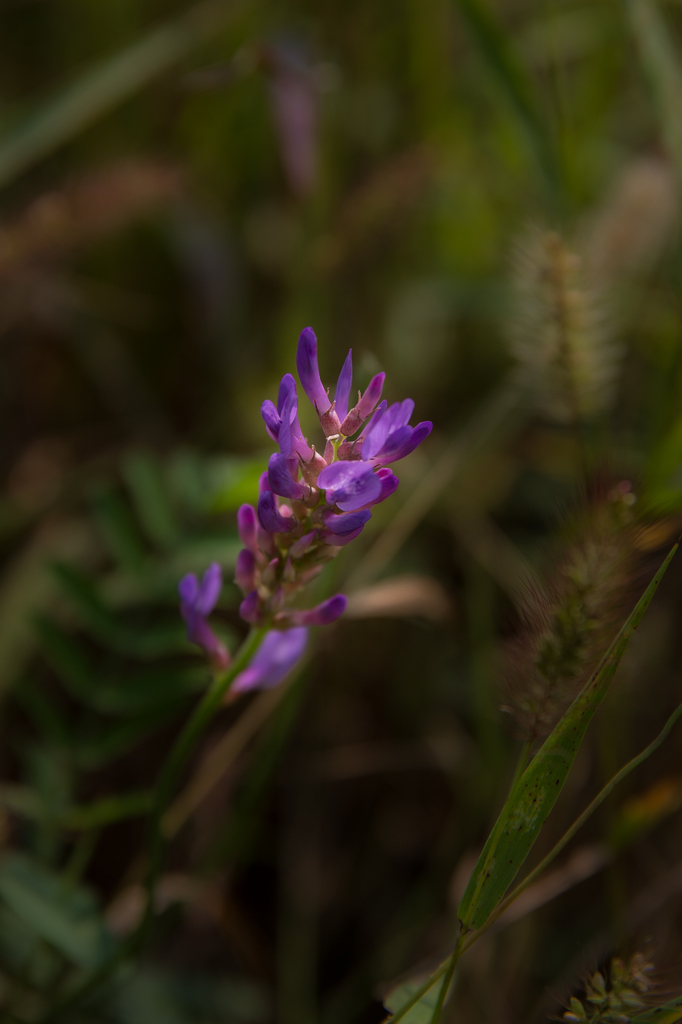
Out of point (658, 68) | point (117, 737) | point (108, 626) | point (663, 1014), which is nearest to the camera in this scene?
point (663, 1014)

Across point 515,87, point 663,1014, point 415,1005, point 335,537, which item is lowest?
Result: point 663,1014

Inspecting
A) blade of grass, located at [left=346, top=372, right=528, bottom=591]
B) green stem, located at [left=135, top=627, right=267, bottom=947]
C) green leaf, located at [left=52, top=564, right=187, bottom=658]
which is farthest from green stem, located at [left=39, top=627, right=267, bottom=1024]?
blade of grass, located at [left=346, top=372, right=528, bottom=591]

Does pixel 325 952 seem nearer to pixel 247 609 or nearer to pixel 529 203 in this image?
pixel 247 609

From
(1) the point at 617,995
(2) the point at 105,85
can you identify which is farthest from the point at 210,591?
(2) the point at 105,85

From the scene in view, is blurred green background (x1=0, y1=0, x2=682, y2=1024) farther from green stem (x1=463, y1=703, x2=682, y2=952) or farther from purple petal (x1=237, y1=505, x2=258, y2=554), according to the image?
purple petal (x1=237, y1=505, x2=258, y2=554)

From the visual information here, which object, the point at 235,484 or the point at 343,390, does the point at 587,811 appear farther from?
the point at 235,484

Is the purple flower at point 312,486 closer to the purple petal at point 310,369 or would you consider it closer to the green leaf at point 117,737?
the purple petal at point 310,369

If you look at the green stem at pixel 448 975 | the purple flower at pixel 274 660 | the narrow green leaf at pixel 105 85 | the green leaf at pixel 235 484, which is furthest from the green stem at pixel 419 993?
the narrow green leaf at pixel 105 85
